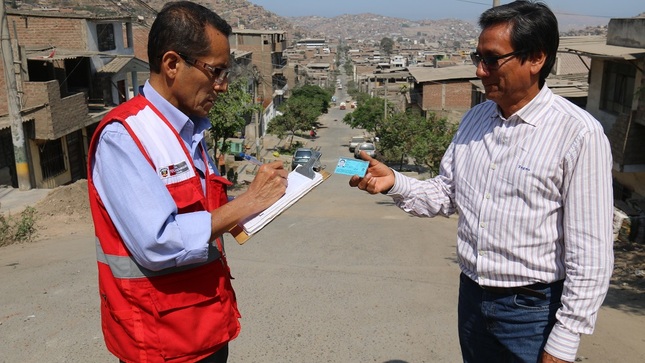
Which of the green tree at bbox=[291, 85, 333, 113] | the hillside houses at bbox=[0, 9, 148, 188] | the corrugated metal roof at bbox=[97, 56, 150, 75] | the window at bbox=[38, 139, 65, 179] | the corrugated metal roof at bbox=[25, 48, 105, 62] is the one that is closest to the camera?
the hillside houses at bbox=[0, 9, 148, 188]

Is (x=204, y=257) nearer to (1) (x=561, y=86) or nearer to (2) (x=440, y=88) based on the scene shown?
(1) (x=561, y=86)

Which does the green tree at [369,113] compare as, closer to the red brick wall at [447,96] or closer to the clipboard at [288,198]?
the red brick wall at [447,96]

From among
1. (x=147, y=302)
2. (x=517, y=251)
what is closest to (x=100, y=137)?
(x=147, y=302)

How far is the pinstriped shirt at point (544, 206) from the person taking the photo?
189 centimetres

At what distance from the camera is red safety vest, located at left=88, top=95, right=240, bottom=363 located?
1795 millimetres

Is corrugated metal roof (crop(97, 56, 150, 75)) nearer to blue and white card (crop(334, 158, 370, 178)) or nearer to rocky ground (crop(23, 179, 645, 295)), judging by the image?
rocky ground (crop(23, 179, 645, 295))

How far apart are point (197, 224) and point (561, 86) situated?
62.6ft

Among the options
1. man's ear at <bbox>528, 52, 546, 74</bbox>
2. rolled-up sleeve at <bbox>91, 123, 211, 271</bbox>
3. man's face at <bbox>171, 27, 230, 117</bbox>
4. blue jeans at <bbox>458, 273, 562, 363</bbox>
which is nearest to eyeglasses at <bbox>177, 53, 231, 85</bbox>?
man's face at <bbox>171, 27, 230, 117</bbox>

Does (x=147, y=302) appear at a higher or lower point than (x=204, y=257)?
lower

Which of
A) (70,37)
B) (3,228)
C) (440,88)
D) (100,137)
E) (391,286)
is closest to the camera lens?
(100,137)

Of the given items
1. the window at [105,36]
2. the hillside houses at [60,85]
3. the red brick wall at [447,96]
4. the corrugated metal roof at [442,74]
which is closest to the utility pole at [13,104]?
the hillside houses at [60,85]

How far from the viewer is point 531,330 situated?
2.06 meters

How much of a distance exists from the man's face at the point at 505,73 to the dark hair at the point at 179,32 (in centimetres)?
102

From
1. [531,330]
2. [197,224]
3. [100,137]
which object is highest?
[100,137]
